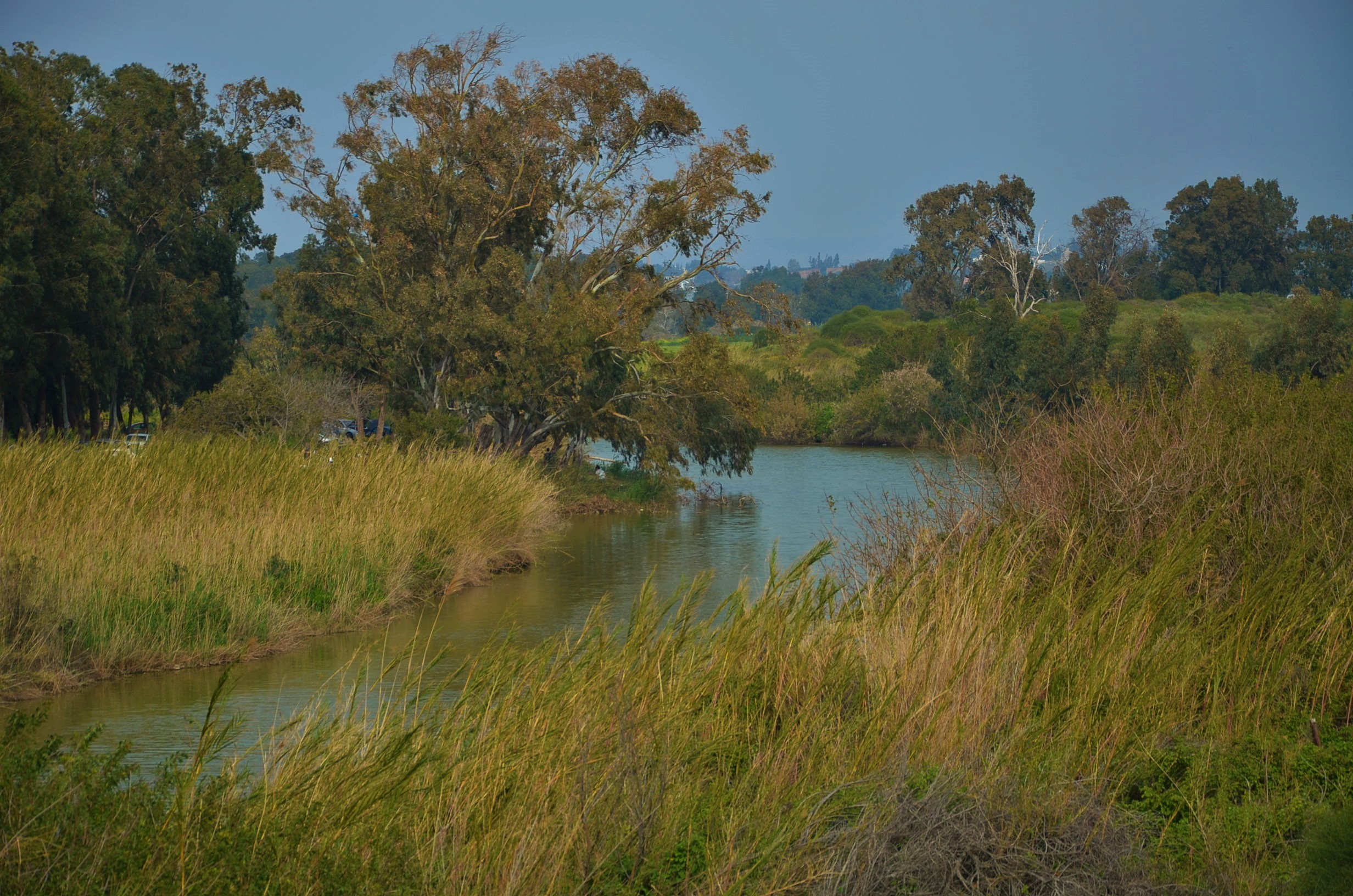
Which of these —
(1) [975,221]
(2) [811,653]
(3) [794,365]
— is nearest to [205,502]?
(2) [811,653]

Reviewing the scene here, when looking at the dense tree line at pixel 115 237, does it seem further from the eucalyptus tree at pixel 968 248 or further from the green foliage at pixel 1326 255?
the green foliage at pixel 1326 255

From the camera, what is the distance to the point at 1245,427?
33.4ft

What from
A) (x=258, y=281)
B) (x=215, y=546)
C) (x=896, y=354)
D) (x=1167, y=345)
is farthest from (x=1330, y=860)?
(x=258, y=281)

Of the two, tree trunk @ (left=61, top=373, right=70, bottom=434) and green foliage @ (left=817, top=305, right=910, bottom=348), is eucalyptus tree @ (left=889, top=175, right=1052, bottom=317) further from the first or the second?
tree trunk @ (left=61, top=373, right=70, bottom=434)

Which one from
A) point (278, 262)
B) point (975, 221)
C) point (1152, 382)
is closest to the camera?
point (1152, 382)

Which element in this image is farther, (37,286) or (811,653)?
(37,286)

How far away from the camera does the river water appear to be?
363 inches

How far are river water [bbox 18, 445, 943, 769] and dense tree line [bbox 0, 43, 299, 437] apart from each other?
12.8m

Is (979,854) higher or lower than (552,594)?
higher

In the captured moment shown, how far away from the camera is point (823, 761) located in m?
4.94

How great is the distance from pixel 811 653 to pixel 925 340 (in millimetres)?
55052

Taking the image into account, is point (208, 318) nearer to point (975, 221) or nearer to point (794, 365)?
point (794, 365)

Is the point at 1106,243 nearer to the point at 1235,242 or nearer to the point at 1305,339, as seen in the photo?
the point at 1235,242

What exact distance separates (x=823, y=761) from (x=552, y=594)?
11544mm
